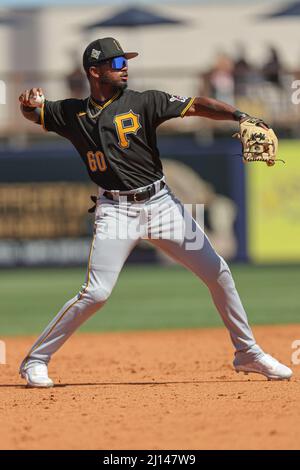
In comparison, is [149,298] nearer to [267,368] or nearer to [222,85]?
[222,85]

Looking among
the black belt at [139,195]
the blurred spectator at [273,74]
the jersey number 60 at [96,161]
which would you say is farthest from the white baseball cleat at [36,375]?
the blurred spectator at [273,74]

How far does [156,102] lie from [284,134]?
1290 centimetres

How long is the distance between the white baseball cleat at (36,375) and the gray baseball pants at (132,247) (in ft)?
0.30

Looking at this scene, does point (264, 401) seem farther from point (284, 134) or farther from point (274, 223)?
point (284, 134)

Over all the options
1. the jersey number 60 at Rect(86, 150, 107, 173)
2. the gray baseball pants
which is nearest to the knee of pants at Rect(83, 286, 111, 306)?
the gray baseball pants

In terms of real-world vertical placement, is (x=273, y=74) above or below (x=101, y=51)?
below

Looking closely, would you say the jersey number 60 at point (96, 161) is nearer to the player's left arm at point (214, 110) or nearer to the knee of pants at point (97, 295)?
the player's left arm at point (214, 110)

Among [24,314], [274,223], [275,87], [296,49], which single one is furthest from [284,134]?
[24,314]

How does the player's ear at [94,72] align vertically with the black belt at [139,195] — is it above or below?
above

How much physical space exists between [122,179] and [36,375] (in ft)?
4.29

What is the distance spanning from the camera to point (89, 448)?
4566 mm

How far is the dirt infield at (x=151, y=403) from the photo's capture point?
4715mm

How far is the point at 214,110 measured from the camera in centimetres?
604

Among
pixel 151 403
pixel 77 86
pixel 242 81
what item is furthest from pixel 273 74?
pixel 151 403
